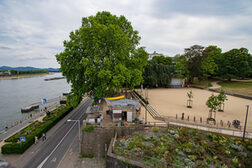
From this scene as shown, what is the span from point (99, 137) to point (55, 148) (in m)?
6.43

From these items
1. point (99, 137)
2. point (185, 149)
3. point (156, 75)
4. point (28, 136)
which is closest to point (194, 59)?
point (156, 75)

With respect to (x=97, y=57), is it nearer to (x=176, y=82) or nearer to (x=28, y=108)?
(x=28, y=108)

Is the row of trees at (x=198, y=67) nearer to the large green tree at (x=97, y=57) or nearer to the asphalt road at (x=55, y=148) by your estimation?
the large green tree at (x=97, y=57)

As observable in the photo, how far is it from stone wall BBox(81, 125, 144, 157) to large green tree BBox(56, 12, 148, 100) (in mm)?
5230

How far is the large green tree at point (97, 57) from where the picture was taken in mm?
17203

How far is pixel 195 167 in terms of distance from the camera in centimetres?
1021

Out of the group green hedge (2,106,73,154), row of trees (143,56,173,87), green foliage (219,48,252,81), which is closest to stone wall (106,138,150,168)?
green hedge (2,106,73,154)

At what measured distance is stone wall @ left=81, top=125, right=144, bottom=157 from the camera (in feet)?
49.0

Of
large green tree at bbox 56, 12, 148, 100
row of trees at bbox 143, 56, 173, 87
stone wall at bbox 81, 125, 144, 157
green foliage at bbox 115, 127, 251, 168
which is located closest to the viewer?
green foliage at bbox 115, 127, 251, 168

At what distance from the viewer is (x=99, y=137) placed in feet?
49.3

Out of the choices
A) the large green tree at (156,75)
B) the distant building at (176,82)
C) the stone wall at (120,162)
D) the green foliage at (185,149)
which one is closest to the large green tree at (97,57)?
the green foliage at (185,149)

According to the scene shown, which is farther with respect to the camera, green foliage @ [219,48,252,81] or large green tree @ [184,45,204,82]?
large green tree @ [184,45,204,82]

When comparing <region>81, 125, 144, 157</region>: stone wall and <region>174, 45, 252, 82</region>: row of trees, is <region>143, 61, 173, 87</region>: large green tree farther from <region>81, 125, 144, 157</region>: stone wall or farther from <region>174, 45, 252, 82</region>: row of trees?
<region>81, 125, 144, 157</region>: stone wall

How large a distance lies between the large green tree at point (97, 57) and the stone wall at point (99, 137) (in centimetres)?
523
